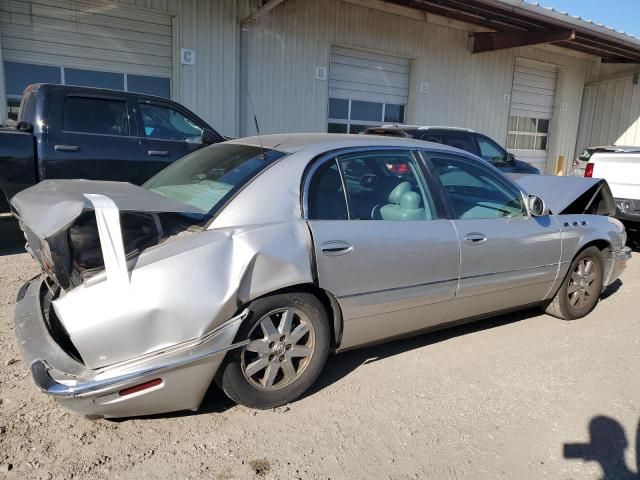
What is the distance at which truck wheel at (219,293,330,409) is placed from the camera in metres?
2.85

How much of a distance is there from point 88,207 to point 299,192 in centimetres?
116

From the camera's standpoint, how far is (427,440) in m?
2.88

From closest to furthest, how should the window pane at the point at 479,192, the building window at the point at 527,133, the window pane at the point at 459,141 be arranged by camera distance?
the window pane at the point at 479,192, the window pane at the point at 459,141, the building window at the point at 527,133

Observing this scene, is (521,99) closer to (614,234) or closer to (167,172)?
(614,234)

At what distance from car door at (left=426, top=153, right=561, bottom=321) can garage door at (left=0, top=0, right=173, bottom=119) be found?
7.38 m

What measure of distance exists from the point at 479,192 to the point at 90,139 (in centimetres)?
468

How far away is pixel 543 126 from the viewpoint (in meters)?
17.3

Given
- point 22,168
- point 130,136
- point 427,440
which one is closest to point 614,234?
point 427,440

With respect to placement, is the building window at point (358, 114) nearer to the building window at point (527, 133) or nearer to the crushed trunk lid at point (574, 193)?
the building window at point (527, 133)

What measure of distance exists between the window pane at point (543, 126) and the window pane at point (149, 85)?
12373 millimetres

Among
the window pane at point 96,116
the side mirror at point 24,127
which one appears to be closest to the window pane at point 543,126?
the window pane at point 96,116

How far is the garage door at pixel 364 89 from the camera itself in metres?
12.2

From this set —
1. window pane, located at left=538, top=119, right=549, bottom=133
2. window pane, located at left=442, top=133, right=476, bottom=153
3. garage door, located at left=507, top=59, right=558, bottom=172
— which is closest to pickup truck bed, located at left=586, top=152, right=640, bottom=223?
window pane, located at left=442, top=133, right=476, bottom=153

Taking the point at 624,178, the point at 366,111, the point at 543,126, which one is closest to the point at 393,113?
the point at 366,111
